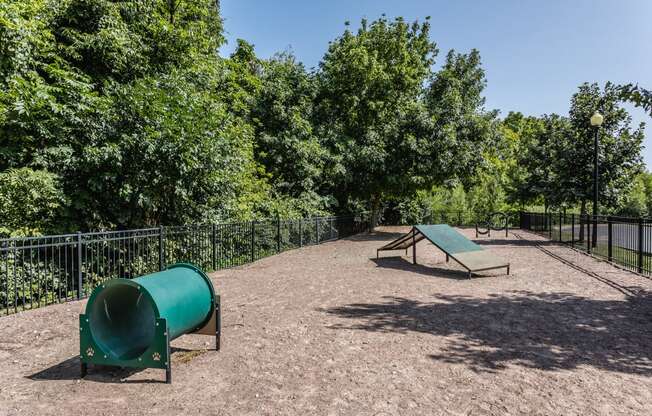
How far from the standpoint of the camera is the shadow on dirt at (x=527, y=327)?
14.9 ft

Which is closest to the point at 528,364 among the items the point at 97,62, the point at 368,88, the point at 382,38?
the point at 97,62

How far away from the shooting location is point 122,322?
442 centimetres

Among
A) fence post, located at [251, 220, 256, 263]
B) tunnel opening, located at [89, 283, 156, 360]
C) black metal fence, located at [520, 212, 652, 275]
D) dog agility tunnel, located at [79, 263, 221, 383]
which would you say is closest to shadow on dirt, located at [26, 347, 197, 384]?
dog agility tunnel, located at [79, 263, 221, 383]

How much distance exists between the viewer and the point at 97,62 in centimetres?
1374

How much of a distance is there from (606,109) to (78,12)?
66.5ft

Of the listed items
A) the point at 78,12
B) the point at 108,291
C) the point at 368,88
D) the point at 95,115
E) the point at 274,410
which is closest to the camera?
the point at 274,410

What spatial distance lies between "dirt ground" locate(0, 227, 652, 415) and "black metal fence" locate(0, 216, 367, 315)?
56.9 inches

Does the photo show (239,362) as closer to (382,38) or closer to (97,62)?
(97,62)

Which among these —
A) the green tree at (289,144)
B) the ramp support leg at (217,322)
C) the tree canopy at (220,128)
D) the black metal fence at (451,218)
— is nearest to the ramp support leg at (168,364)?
the ramp support leg at (217,322)

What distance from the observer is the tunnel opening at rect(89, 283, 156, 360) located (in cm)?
413

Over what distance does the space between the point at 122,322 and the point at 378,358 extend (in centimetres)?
285

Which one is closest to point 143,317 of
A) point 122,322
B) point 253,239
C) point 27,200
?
point 122,322

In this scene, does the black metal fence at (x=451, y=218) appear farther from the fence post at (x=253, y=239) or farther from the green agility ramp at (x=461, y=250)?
the green agility ramp at (x=461, y=250)

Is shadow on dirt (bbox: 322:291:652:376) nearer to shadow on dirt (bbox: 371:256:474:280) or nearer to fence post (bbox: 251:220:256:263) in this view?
shadow on dirt (bbox: 371:256:474:280)
